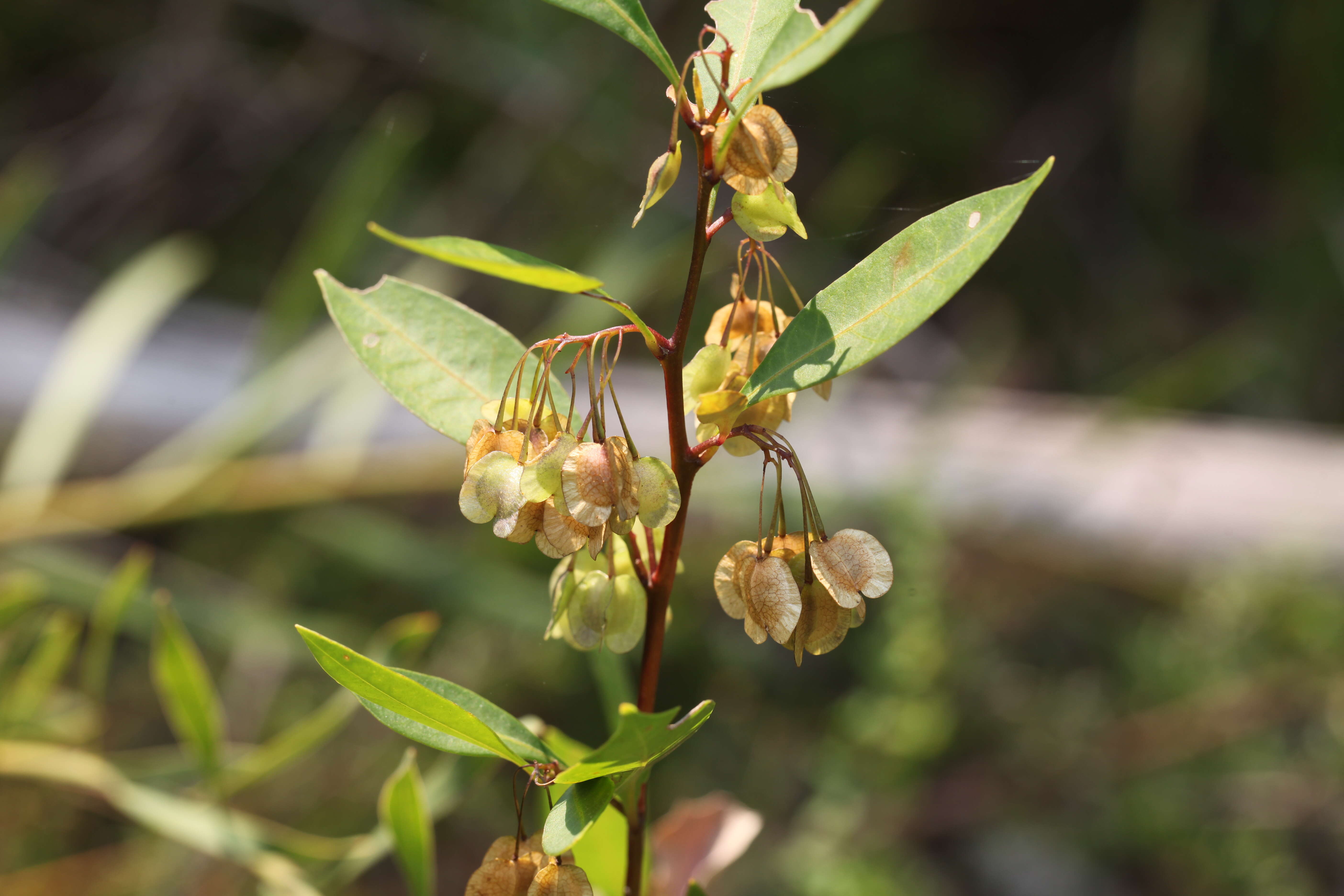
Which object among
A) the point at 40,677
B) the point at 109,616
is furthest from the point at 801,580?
the point at 40,677

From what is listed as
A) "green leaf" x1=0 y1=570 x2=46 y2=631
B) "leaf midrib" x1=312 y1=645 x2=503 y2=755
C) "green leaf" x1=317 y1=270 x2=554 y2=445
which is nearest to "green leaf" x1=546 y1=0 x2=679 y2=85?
"green leaf" x1=317 y1=270 x2=554 y2=445

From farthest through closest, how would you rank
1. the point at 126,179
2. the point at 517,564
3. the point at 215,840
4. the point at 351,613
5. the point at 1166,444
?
the point at 126,179
the point at 1166,444
the point at 351,613
the point at 517,564
the point at 215,840

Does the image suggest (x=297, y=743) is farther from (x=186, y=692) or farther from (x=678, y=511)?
(x=678, y=511)

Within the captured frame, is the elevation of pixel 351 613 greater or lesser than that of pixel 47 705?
lesser

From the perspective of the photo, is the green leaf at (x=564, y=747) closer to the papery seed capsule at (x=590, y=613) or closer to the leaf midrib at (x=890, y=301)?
the papery seed capsule at (x=590, y=613)

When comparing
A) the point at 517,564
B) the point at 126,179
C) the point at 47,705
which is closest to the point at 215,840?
the point at 47,705

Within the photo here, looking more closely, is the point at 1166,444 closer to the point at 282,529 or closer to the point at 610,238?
the point at 610,238

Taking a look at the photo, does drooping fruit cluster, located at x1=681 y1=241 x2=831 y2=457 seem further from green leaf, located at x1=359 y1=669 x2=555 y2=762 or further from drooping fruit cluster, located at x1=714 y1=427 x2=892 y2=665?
green leaf, located at x1=359 y1=669 x2=555 y2=762
